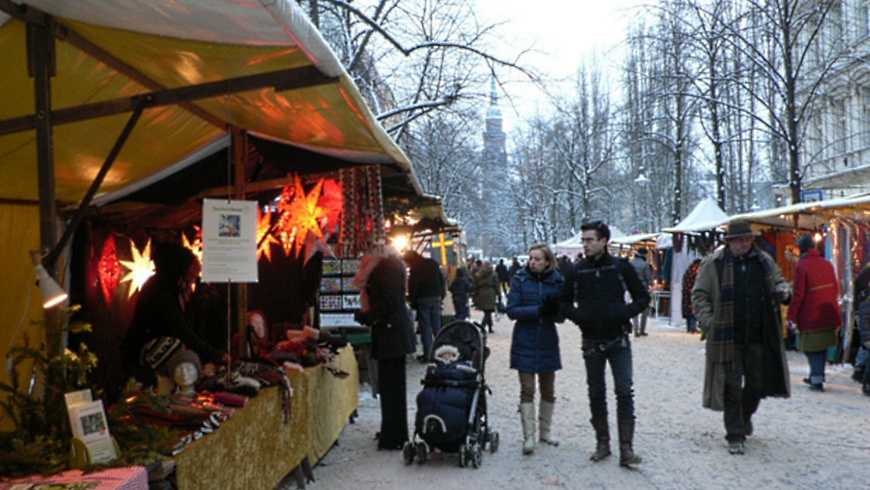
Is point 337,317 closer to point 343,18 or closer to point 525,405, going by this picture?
point 525,405

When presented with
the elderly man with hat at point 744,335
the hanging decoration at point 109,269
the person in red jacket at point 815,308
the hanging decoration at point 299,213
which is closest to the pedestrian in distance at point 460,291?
the person in red jacket at point 815,308

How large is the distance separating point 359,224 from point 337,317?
491 centimetres

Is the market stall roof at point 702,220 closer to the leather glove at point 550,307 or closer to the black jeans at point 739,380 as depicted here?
the black jeans at point 739,380

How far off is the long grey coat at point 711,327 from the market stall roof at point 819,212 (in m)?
4.59

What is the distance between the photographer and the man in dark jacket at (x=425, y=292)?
43.9 ft

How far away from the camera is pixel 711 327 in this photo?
7.21 metres

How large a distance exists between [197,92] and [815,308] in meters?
9.39

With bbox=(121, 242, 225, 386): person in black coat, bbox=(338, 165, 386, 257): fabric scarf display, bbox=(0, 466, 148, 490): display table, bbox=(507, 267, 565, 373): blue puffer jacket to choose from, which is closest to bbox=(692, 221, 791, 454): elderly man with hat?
bbox=(507, 267, 565, 373): blue puffer jacket

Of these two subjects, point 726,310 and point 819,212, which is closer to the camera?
point 726,310

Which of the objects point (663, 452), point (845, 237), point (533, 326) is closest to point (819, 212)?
point (845, 237)

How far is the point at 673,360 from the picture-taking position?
46.7 feet

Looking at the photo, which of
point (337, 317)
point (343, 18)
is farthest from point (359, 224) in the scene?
point (343, 18)

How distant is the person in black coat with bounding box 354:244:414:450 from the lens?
739 centimetres

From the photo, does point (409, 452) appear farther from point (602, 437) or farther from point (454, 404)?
point (602, 437)
